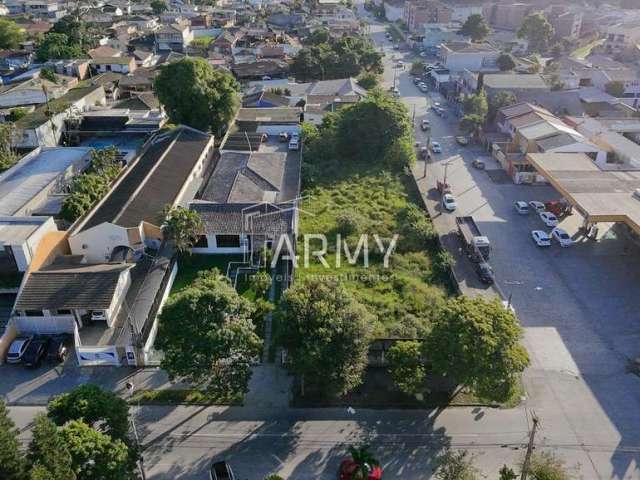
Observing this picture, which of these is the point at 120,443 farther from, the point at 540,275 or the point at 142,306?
the point at 540,275

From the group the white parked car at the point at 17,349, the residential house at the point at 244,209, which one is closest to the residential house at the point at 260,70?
the residential house at the point at 244,209

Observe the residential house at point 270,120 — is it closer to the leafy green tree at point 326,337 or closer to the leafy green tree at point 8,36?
the leafy green tree at point 326,337

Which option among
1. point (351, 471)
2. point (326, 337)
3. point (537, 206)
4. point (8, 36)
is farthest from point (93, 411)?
point (8, 36)

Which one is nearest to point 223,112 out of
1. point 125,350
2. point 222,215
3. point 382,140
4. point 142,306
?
point 382,140

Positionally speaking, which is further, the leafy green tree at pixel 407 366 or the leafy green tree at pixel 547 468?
the leafy green tree at pixel 407 366

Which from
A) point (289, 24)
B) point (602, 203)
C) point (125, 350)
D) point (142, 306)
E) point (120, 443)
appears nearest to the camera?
point (120, 443)

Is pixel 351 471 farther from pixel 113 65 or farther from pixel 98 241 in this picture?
pixel 113 65

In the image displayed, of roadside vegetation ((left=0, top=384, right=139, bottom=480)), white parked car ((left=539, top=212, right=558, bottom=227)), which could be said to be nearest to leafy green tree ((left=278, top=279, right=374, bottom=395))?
roadside vegetation ((left=0, top=384, right=139, bottom=480))
